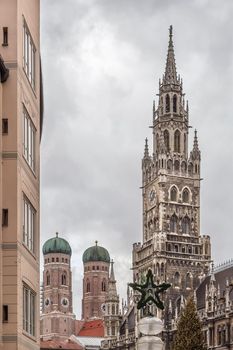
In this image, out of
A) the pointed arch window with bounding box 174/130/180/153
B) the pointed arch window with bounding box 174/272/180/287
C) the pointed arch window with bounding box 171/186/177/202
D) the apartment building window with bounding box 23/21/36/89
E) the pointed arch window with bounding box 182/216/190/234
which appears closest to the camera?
the apartment building window with bounding box 23/21/36/89

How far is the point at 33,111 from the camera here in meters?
36.1

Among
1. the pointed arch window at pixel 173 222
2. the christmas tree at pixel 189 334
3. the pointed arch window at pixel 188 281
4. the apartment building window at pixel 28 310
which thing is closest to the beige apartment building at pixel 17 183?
the apartment building window at pixel 28 310

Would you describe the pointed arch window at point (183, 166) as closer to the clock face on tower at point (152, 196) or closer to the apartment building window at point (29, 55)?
the clock face on tower at point (152, 196)

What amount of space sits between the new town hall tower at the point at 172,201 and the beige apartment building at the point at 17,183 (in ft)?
359

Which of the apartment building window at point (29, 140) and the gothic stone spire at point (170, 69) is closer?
the apartment building window at point (29, 140)

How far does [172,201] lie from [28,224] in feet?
389

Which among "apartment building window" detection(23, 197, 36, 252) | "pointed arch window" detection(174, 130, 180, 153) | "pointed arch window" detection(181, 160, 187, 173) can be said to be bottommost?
"apartment building window" detection(23, 197, 36, 252)

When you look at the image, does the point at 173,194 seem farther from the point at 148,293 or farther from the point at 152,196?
the point at 148,293

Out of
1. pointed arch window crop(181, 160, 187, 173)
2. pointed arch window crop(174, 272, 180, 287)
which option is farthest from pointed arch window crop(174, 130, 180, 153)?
pointed arch window crop(174, 272, 180, 287)

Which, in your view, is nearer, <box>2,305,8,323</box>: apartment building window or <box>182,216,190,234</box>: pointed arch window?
<box>2,305,8,323</box>: apartment building window

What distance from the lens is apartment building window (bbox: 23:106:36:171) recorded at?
33.8 meters

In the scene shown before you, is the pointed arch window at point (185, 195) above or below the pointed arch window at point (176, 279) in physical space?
above

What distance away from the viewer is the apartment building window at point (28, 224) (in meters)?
33.2

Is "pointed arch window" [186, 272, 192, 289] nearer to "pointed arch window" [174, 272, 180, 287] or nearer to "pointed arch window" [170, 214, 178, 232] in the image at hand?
"pointed arch window" [174, 272, 180, 287]
